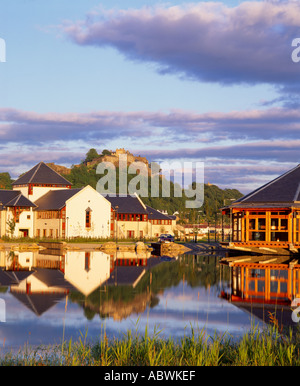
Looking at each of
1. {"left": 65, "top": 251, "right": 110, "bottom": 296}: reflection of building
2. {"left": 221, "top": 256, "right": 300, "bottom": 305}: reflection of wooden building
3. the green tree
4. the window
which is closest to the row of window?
the window

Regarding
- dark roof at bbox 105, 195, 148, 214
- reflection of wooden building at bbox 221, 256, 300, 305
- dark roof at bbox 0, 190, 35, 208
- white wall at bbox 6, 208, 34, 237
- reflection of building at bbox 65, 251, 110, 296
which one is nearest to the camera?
reflection of wooden building at bbox 221, 256, 300, 305

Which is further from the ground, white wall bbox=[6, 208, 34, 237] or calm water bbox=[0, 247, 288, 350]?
white wall bbox=[6, 208, 34, 237]

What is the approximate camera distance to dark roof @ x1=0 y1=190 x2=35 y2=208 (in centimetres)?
7621

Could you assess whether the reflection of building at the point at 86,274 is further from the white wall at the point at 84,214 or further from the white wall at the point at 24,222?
the white wall at the point at 24,222

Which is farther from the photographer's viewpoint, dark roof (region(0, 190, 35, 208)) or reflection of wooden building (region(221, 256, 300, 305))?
dark roof (region(0, 190, 35, 208))

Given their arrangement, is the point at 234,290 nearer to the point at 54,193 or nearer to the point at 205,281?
the point at 205,281

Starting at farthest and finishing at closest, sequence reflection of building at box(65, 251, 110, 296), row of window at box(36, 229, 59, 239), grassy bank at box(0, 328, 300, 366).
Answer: row of window at box(36, 229, 59, 239) → reflection of building at box(65, 251, 110, 296) → grassy bank at box(0, 328, 300, 366)

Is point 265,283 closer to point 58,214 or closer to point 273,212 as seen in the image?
point 273,212

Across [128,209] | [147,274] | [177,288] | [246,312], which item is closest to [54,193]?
[128,209]

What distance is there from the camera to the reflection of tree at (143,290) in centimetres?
1931

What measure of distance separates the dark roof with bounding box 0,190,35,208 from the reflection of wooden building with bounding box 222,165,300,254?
32240 millimetres

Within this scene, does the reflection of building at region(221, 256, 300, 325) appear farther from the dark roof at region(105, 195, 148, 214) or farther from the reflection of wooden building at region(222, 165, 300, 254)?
the dark roof at region(105, 195, 148, 214)

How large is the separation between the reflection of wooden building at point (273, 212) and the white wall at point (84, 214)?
25177 millimetres

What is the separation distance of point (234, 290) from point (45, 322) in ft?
35.3
